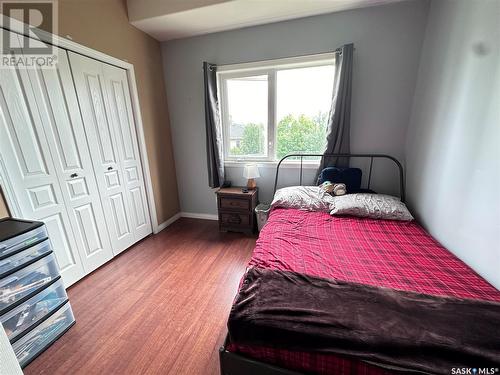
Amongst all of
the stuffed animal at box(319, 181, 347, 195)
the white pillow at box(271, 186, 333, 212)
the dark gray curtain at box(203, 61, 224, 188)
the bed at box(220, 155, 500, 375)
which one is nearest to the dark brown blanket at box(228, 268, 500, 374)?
the bed at box(220, 155, 500, 375)

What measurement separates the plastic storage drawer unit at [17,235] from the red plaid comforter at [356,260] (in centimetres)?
139

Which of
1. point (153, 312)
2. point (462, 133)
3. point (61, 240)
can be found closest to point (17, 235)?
point (61, 240)

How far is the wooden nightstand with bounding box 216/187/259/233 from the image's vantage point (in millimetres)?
2691

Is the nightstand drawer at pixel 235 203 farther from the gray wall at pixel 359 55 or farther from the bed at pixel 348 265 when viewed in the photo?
the bed at pixel 348 265

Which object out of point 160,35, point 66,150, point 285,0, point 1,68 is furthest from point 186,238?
point 285,0

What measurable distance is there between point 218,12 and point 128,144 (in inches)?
68.5

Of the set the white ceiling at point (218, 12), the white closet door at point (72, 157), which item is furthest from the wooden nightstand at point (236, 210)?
the white ceiling at point (218, 12)

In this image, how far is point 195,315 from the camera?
62.5 inches

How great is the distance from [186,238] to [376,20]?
128 inches

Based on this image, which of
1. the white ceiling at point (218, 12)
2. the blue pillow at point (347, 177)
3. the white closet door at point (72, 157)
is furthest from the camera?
the blue pillow at point (347, 177)

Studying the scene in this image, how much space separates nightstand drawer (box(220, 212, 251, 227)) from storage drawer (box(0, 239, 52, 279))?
1.73 metres

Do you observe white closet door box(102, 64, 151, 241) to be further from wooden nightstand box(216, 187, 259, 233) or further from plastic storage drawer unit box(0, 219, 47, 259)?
plastic storage drawer unit box(0, 219, 47, 259)

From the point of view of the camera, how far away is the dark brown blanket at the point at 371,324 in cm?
77

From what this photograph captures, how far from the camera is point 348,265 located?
51.4 inches
